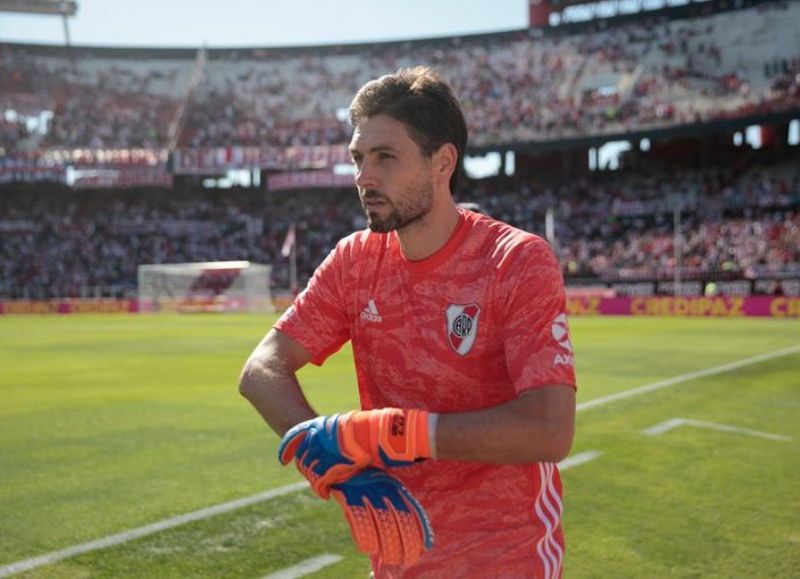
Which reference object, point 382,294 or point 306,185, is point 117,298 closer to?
point 306,185

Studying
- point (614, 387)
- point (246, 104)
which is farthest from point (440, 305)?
point (246, 104)

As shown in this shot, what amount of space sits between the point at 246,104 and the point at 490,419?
64867 millimetres

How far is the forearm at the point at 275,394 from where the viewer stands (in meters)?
2.62

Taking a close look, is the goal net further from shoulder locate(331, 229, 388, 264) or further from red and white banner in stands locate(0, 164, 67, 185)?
shoulder locate(331, 229, 388, 264)

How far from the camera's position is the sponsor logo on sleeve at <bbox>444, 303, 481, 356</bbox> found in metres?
2.54

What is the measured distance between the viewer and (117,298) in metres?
49.8

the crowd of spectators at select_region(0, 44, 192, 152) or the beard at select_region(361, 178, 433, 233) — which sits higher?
the crowd of spectators at select_region(0, 44, 192, 152)

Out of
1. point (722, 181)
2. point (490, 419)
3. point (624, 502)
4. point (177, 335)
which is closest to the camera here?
point (490, 419)

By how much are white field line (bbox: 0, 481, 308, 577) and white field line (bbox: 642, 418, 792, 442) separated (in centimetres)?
423

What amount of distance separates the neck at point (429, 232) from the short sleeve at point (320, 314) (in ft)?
1.11

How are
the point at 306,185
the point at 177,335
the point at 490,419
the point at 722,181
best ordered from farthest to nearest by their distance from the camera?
the point at 306,185, the point at 722,181, the point at 177,335, the point at 490,419

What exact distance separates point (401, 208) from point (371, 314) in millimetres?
402

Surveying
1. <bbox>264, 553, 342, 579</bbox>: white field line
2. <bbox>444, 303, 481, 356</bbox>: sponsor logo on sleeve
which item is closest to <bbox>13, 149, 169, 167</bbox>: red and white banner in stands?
<bbox>264, 553, 342, 579</bbox>: white field line

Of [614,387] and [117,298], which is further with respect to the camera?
[117,298]
